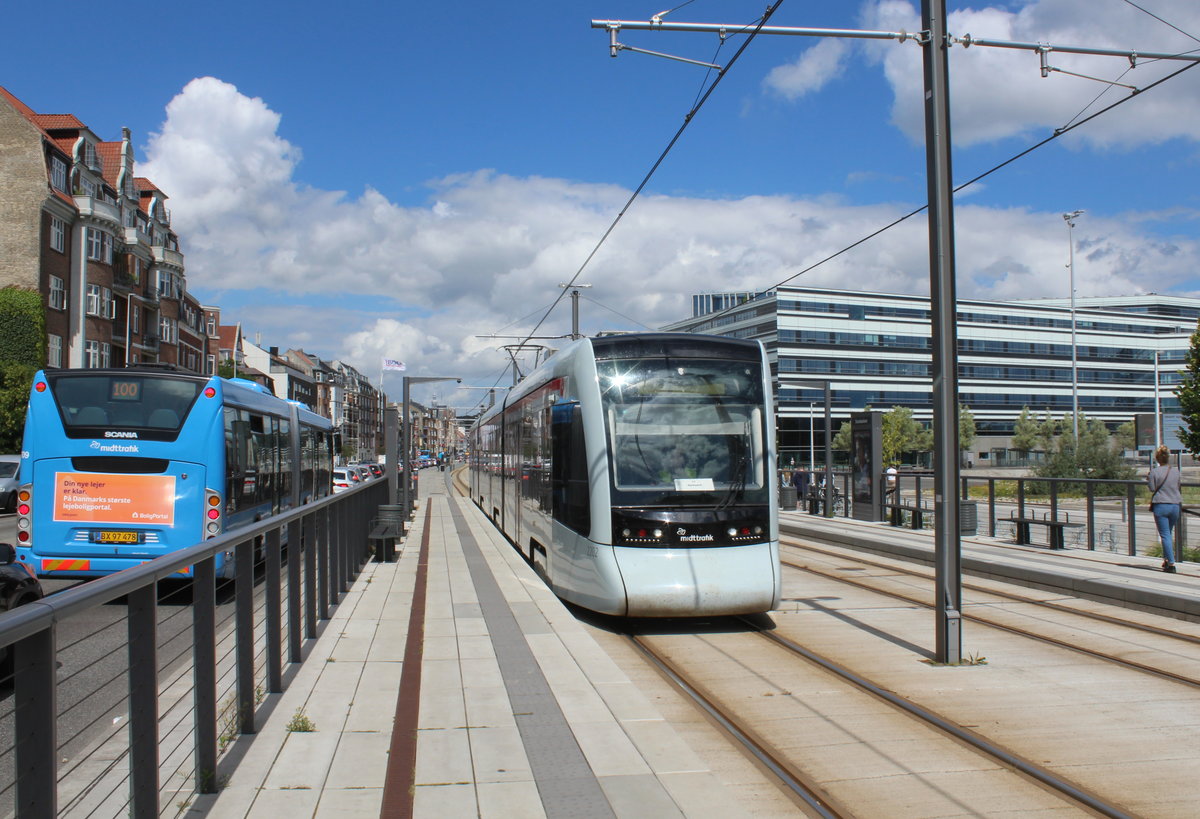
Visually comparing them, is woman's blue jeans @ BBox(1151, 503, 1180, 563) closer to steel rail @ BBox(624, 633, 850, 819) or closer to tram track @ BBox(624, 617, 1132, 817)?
tram track @ BBox(624, 617, 1132, 817)

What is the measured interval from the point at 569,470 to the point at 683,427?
4.60ft

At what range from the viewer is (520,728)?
5.70 meters

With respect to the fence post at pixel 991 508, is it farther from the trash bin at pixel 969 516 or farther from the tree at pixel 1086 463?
the tree at pixel 1086 463

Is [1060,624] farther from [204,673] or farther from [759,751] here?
[204,673]

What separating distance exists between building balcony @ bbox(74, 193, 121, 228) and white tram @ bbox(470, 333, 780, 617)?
45.7m

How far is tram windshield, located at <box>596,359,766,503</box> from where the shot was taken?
9453mm

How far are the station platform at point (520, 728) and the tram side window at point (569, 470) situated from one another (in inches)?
39.0

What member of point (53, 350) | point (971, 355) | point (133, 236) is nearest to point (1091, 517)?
point (53, 350)

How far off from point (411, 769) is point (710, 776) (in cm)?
149

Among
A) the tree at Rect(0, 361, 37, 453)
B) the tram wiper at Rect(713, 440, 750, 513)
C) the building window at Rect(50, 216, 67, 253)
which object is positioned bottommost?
the tram wiper at Rect(713, 440, 750, 513)

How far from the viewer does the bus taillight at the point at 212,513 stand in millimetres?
11734

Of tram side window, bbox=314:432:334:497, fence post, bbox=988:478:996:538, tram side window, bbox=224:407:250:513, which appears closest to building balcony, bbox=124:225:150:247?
tram side window, bbox=314:432:334:497

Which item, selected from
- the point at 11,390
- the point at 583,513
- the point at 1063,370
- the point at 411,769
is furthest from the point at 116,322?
the point at 1063,370

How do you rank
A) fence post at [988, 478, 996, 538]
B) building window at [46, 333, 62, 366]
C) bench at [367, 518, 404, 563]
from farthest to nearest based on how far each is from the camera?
building window at [46, 333, 62, 366]
fence post at [988, 478, 996, 538]
bench at [367, 518, 404, 563]
